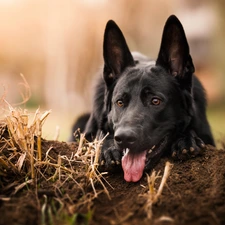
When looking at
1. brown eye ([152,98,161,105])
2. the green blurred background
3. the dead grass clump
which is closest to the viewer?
the dead grass clump

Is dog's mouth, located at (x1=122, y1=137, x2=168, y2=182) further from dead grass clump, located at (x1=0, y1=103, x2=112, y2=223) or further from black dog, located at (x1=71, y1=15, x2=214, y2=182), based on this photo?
dead grass clump, located at (x1=0, y1=103, x2=112, y2=223)

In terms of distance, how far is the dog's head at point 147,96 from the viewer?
135 inches

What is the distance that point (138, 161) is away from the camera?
3.46m

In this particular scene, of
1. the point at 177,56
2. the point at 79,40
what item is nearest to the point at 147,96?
the point at 177,56

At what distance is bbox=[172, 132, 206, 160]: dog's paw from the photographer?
11.3ft

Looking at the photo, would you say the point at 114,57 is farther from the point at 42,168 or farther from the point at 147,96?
the point at 42,168

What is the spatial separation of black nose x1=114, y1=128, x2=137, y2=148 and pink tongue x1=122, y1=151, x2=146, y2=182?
19 cm

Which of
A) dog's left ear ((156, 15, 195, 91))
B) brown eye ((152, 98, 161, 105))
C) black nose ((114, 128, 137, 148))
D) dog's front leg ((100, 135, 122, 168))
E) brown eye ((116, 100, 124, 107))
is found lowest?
dog's front leg ((100, 135, 122, 168))

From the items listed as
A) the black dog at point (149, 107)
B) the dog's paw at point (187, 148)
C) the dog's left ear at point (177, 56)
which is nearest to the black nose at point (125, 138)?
the black dog at point (149, 107)

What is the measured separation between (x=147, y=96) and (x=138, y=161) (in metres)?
0.63

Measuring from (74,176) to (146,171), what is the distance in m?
0.62

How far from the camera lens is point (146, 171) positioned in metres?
3.40

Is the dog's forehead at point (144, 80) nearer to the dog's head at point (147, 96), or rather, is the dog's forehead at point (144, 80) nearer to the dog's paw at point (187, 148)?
the dog's head at point (147, 96)

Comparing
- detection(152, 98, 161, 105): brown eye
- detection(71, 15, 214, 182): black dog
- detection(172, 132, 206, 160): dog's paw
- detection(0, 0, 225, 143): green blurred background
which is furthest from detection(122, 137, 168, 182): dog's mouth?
detection(0, 0, 225, 143): green blurred background
